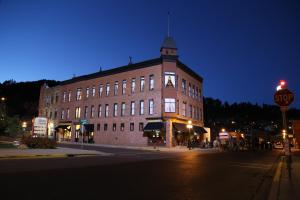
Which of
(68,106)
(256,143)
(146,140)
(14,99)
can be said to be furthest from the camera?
(14,99)

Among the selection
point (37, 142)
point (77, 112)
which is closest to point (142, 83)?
point (77, 112)

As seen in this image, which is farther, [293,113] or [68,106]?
[293,113]

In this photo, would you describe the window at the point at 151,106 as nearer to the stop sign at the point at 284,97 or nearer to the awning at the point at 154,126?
the awning at the point at 154,126

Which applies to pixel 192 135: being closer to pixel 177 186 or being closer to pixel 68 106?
pixel 68 106

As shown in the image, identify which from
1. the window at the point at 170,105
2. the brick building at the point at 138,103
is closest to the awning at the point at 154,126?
the brick building at the point at 138,103

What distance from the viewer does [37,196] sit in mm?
6504

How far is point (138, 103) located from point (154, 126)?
17.9 ft

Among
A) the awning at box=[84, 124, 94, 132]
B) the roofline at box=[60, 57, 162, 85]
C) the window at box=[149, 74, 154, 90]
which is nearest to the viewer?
the roofline at box=[60, 57, 162, 85]

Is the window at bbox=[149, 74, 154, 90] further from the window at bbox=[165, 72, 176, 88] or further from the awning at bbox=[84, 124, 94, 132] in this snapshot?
the awning at bbox=[84, 124, 94, 132]

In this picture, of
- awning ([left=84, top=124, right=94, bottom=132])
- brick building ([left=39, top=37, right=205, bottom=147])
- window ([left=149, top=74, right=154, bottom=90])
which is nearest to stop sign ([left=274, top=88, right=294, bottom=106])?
brick building ([left=39, top=37, right=205, bottom=147])

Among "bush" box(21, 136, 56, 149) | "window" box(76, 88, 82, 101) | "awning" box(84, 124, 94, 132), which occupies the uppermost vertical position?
"window" box(76, 88, 82, 101)

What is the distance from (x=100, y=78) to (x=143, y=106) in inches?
471

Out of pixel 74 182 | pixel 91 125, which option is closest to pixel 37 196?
pixel 74 182

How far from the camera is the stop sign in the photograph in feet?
25.2
